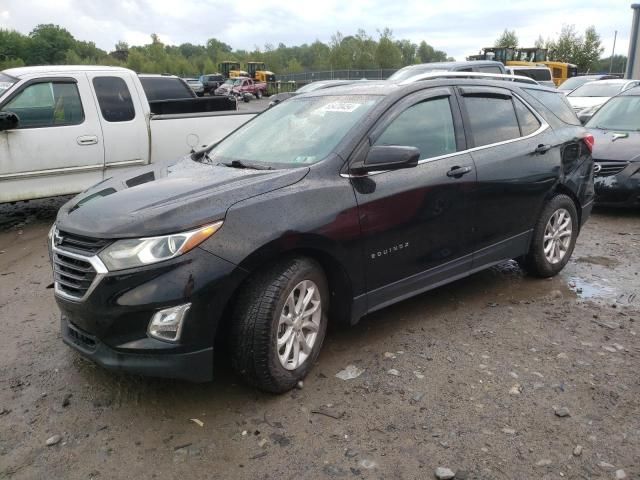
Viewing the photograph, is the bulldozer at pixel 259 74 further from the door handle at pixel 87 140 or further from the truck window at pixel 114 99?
the door handle at pixel 87 140

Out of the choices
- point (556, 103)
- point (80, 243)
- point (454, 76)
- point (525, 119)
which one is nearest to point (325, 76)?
point (556, 103)

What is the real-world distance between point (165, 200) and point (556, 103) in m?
3.91

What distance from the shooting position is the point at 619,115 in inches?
340

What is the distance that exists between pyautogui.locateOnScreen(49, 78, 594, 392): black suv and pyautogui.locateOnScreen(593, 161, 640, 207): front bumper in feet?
9.57

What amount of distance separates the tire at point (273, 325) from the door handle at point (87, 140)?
483cm

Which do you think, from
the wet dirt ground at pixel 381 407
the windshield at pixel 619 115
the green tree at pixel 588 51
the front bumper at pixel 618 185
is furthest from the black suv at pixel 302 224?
the green tree at pixel 588 51

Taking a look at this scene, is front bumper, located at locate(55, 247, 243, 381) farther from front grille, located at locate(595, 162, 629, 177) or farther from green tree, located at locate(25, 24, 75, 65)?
green tree, located at locate(25, 24, 75, 65)

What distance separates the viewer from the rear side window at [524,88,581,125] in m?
5.12

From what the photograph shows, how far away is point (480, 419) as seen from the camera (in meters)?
3.05

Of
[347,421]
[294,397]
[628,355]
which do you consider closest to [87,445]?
[294,397]

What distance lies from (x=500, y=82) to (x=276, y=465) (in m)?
3.66

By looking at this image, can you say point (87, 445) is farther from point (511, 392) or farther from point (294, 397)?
point (511, 392)

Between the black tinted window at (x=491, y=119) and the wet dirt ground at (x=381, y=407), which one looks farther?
the black tinted window at (x=491, y=119)

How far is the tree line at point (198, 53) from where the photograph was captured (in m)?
64.0
